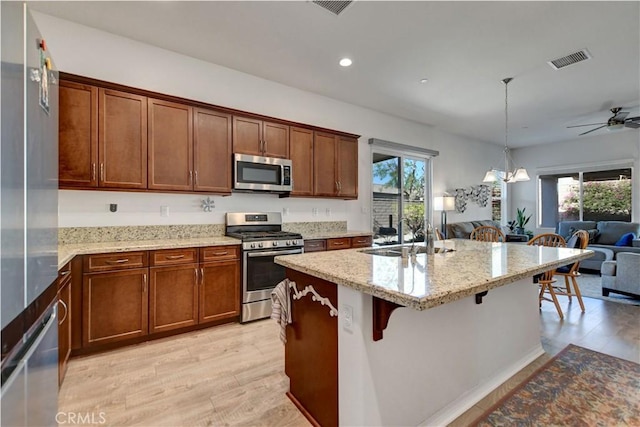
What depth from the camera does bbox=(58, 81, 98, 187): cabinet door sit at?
Answer: 99.4 inches

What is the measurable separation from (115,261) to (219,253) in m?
0.89

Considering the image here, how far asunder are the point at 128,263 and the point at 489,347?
9.73 ft

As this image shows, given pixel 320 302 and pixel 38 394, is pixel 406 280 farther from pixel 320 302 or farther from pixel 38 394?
pixel 38 394

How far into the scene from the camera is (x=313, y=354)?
1716 millimetres

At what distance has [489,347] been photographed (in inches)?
81.7

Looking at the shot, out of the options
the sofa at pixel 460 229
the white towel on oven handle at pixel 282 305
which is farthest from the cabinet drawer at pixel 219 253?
the sofa at pixel 460 229

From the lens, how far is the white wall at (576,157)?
6.22m

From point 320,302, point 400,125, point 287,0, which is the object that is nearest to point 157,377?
point 320,302

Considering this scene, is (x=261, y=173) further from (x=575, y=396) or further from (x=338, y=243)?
(x=575, y=396)

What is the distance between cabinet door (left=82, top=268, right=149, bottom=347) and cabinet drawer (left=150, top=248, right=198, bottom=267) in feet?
0.45

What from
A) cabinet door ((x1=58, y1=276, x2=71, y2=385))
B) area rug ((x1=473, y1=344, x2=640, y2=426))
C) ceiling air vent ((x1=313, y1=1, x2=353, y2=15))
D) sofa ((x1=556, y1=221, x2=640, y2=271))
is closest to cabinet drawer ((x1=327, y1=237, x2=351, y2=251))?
area rug ((x1=473, y1=344, x2=640, y2=426))

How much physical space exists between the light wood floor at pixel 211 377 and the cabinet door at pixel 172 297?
6.6 inches

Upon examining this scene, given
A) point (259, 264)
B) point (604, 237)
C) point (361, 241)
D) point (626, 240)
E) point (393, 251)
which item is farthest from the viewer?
point (604, 237)

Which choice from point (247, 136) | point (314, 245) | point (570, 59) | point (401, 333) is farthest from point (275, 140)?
point (570, 59)
